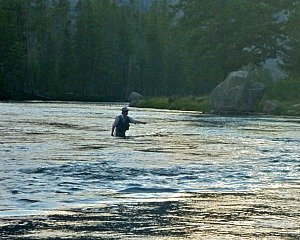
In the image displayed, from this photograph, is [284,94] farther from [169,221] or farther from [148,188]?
[169,221]

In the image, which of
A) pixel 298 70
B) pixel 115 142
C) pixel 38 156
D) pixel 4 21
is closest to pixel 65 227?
pixel 38 156

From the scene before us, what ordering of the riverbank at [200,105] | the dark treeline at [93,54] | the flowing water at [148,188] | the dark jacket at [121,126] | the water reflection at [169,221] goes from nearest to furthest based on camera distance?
1. the water reflection at [169,221]
2. the flowing water at [148,188]
3. the dark jacket at [121,126]
4. the riverbank at [200,105]
5. the dark treeline at [93,54]

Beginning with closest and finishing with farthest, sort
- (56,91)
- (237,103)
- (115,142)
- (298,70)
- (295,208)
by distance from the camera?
(295,208), (115,142), (237,103), (298,70), (56,91)

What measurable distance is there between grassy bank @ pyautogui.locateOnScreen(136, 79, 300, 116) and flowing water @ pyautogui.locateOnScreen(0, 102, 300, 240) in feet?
97.7

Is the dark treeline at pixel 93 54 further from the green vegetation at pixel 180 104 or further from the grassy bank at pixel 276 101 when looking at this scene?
the grassy bank at pixel 276 101

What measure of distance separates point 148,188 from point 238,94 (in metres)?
45.8

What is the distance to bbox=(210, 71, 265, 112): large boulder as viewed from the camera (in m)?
60.3

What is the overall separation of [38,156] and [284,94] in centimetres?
4361

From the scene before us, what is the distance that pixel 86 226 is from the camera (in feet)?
35.3

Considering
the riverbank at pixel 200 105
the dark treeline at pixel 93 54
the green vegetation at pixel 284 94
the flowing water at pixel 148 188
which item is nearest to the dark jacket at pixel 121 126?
the flowing water at pixel 148 188

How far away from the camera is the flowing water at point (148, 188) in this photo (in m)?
10.7

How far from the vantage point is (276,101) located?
61.4 meters

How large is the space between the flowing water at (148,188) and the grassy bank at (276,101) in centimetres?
2977

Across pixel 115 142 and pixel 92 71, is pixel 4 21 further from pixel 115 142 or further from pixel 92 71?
pixel 115 142
